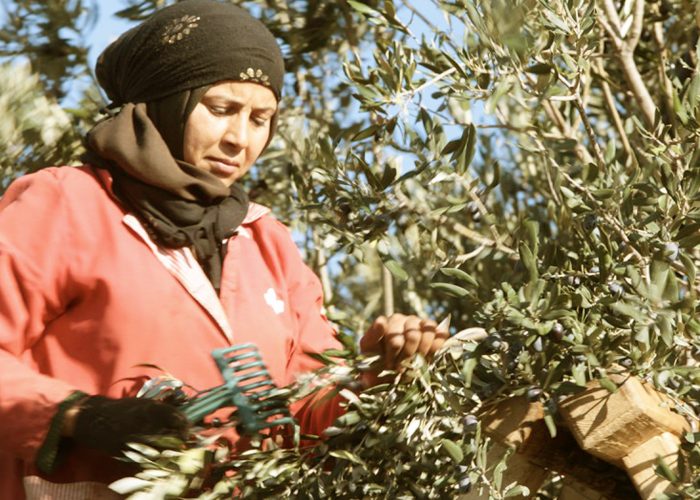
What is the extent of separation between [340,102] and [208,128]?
187 centimetres

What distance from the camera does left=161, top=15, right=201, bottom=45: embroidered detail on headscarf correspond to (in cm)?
242

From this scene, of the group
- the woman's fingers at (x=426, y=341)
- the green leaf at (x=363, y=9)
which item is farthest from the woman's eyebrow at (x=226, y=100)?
the woman's fingers at (x=426, y=341)

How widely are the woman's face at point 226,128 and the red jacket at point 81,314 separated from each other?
19 centimetres

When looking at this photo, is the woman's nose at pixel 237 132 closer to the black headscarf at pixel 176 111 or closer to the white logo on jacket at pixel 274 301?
the black headscarf at pixel 176 111

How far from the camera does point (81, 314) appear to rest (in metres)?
2.20

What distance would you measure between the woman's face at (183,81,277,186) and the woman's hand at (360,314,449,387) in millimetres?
492

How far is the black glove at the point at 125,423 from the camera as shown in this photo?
1.97 m

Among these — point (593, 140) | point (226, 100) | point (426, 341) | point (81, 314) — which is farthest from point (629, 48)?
point (81, 314)

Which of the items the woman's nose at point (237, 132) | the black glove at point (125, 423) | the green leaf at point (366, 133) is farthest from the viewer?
the green leaf at point (366, 133)

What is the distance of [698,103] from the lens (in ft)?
7.33

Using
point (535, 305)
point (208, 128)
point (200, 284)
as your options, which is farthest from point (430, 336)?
point (208, 128)

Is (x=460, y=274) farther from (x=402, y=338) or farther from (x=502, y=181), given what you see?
(x=502, y=181)

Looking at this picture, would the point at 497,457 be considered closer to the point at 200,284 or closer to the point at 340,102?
the point at 200,284

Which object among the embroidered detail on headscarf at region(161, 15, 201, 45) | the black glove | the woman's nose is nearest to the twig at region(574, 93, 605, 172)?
the woman's nose
